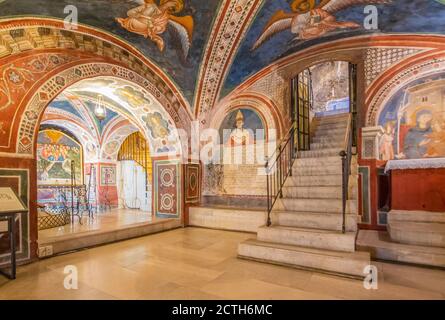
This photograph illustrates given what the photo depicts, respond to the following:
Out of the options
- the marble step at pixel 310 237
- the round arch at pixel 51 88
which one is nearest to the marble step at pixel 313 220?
the marble step at pixel 310 237

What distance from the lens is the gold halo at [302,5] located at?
167 inches

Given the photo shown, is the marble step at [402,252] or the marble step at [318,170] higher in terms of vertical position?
the marble step at [318,170]

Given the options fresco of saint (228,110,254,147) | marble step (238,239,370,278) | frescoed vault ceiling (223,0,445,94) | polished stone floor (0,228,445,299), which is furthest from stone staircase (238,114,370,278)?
frescoed vault ceiling (223,0,445,94)

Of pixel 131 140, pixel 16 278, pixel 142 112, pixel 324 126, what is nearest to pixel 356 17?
pixel 324 126

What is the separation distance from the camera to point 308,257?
310 centimetres

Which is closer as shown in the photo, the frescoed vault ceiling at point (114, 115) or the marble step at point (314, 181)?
the marble step at point (314, 181)

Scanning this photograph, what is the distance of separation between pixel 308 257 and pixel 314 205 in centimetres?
101

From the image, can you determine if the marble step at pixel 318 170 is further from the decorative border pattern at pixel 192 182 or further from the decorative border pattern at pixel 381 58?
the decorative border pattern at pixel 192 182

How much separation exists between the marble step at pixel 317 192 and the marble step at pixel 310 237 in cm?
76

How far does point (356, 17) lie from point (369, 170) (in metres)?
2.99

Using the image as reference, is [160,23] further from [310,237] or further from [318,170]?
[310,237]

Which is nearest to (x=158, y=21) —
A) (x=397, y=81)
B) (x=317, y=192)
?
(x=317, y=192)

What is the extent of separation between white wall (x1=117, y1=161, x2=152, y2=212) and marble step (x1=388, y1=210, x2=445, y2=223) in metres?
7.33

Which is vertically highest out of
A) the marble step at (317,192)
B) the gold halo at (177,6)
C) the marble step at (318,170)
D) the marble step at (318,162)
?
the gold halo at (177,6)
